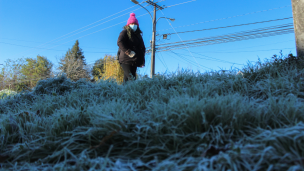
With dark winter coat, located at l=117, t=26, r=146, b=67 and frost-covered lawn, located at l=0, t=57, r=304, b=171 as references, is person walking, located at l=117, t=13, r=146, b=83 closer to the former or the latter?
dark winter coat, located at l=117, t=26, r=146, b=67

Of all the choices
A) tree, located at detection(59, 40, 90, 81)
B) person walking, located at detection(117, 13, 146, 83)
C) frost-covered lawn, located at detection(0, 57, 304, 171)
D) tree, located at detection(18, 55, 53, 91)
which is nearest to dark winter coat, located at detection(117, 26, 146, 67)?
person walking, located at detection(117, 13, 146, 83)

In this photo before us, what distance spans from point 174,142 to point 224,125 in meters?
Answer: 0.41

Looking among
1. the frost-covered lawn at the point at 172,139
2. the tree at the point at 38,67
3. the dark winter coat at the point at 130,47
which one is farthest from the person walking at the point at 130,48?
the tree at the point at 38,67

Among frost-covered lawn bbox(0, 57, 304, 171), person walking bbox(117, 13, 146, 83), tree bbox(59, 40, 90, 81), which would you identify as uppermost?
tree bbox(59, 40, 90, 81)

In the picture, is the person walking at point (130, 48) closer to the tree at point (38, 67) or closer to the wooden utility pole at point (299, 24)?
the wooden utility pole at point (299, 24)

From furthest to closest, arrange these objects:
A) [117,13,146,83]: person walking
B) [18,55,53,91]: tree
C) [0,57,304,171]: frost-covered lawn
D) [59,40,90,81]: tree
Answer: [18,55,53,91]: tree
[59,40,90,81]: tree
[117,13,146,83]: person walking
[0,57,304,171]: frost-covered lawn

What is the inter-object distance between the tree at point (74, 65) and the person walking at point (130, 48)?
9.95 m

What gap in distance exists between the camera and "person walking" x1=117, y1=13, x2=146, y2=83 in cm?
392

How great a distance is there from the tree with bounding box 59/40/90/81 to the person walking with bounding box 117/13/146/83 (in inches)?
392

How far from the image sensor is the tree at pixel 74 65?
27513 mm

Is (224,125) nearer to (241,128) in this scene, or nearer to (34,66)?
(241,128)

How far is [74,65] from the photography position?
96.2ft

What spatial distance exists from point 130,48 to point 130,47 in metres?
0.03

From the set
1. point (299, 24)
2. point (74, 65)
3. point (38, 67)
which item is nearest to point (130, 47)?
point (299, 24)
